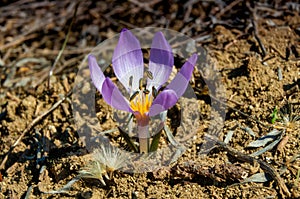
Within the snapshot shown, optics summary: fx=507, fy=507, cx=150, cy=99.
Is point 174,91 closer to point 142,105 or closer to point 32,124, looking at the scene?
point 142,105

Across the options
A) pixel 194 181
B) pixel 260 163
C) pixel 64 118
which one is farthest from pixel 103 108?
pixel 260 163

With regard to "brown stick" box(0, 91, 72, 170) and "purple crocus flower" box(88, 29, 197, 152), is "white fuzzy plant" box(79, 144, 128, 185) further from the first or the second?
"brown stick" box(0, 91, 72, 170)

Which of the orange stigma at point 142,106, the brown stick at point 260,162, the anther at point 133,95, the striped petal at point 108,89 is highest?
the striped petal at point 108,89

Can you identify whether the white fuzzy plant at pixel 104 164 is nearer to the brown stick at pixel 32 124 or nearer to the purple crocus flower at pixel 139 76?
the purple crocus flower at pixel 139 76

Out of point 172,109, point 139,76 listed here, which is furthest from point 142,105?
point 172,109

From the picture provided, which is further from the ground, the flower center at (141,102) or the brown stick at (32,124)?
the flower center at (141,102)

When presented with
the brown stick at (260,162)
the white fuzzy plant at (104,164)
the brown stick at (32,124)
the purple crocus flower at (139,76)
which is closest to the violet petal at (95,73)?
→ the purple crocus flower at (139,76)
